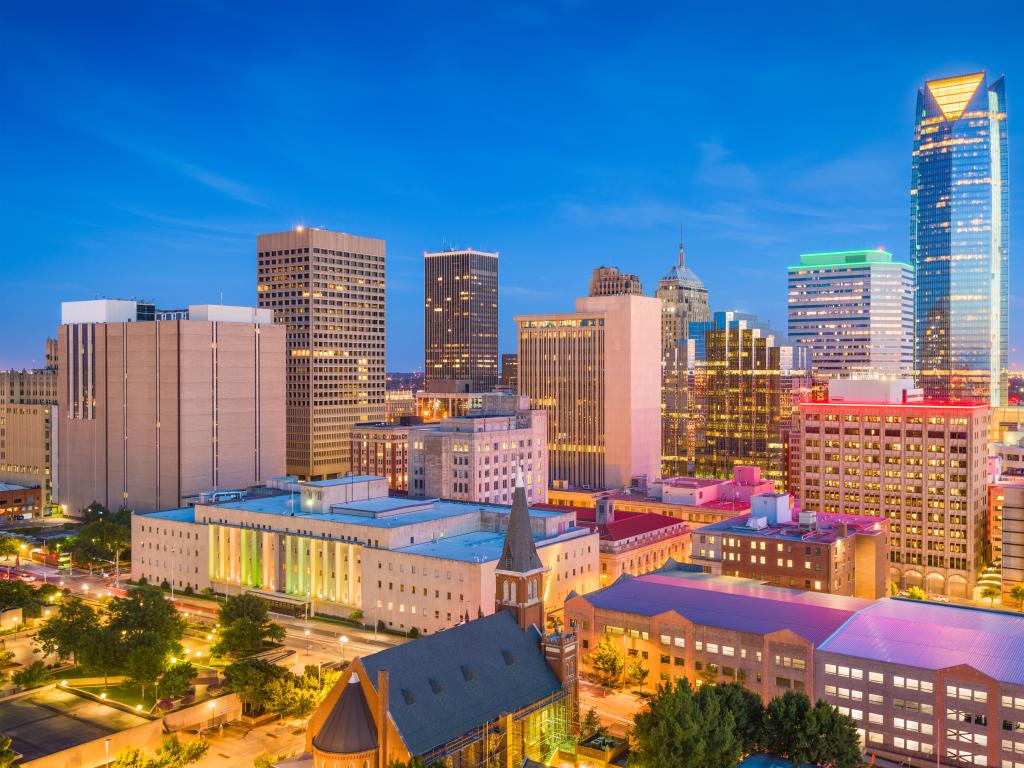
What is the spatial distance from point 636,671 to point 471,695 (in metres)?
36.7

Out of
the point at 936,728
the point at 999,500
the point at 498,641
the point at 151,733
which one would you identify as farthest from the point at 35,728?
the point at 999,500

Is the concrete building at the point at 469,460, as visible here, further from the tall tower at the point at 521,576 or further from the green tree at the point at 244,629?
the tall tower at the point at 521,576

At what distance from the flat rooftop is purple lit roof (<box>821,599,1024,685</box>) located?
242 ft

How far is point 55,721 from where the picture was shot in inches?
3337

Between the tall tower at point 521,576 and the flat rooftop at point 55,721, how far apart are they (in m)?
36.7

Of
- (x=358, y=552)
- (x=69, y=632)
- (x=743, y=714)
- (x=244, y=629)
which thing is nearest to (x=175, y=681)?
(x=244, y=629)

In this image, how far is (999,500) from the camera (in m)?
181

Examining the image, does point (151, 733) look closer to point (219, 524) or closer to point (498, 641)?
point (498, 641)

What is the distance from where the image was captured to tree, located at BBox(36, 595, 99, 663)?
103 m

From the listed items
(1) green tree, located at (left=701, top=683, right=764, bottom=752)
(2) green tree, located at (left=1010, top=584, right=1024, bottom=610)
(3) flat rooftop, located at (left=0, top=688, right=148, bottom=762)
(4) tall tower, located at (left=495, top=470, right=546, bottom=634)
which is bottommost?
(2) green tree, located at (left=1010, top=584, right=1024, bottom=610)

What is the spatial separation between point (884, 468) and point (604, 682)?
97383 millimetres

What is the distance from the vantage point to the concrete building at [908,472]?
567ft

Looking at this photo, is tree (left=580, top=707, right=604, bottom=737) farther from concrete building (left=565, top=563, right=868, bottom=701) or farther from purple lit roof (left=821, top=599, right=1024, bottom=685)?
purple lit roof (left=821, top=599, right=1024, bottom=685)

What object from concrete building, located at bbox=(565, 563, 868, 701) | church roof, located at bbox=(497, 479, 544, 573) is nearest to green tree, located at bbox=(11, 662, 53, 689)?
church roof, located at bbox=(497, 479, 544, 573)
